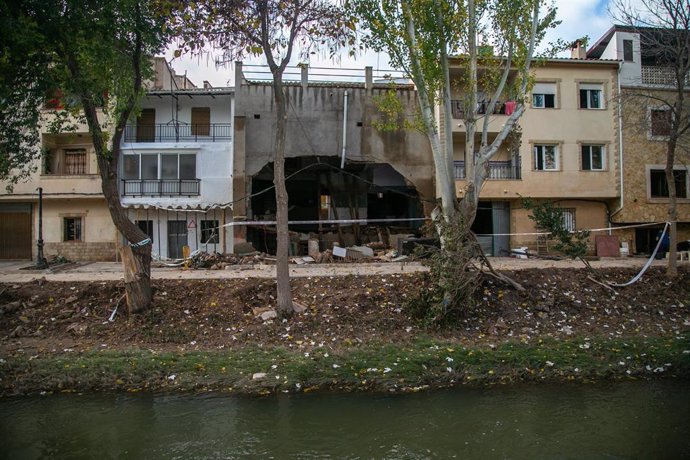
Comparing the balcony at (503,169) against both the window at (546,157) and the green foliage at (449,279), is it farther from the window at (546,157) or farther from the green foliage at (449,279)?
the green foliage at (449,279)

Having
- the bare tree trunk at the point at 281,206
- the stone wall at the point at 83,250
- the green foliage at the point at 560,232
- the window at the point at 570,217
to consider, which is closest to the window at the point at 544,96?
the window at the point at 570,217

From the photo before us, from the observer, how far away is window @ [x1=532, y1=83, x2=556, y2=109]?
24.2 metres

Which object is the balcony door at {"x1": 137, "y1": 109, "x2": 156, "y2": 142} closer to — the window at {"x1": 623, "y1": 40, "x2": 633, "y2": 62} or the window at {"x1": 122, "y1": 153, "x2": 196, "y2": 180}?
the window at {"x1": 122, "y1": 153, "x2": 196, "y2": 180}

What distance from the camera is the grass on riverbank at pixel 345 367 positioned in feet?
26.4

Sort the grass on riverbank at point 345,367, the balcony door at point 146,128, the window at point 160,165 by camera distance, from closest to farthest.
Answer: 1. the grass on riverbank at point 345,367
2. the window at point 160,165
3. the balcony door at point 146,128

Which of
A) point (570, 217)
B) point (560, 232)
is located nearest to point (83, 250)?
point (560, 232)

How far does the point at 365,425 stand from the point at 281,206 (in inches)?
216

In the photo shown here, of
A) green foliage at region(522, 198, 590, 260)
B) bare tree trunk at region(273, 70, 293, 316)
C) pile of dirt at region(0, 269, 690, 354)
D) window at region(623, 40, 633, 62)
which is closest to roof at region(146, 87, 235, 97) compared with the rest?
pile of dirt at region(0, 269, 690, 354)

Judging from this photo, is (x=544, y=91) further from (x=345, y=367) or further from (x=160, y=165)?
(x=345, y=367)

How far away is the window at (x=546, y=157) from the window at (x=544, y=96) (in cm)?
201

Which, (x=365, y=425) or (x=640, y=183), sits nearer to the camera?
(x=365, y=425)

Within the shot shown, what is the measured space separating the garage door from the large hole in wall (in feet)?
39.5

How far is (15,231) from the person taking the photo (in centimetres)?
2609

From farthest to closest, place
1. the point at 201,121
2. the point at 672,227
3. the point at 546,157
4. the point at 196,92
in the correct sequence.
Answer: the point at 201,121 → the point at 196,92 → the point at 546,157 → the point at 672,227
